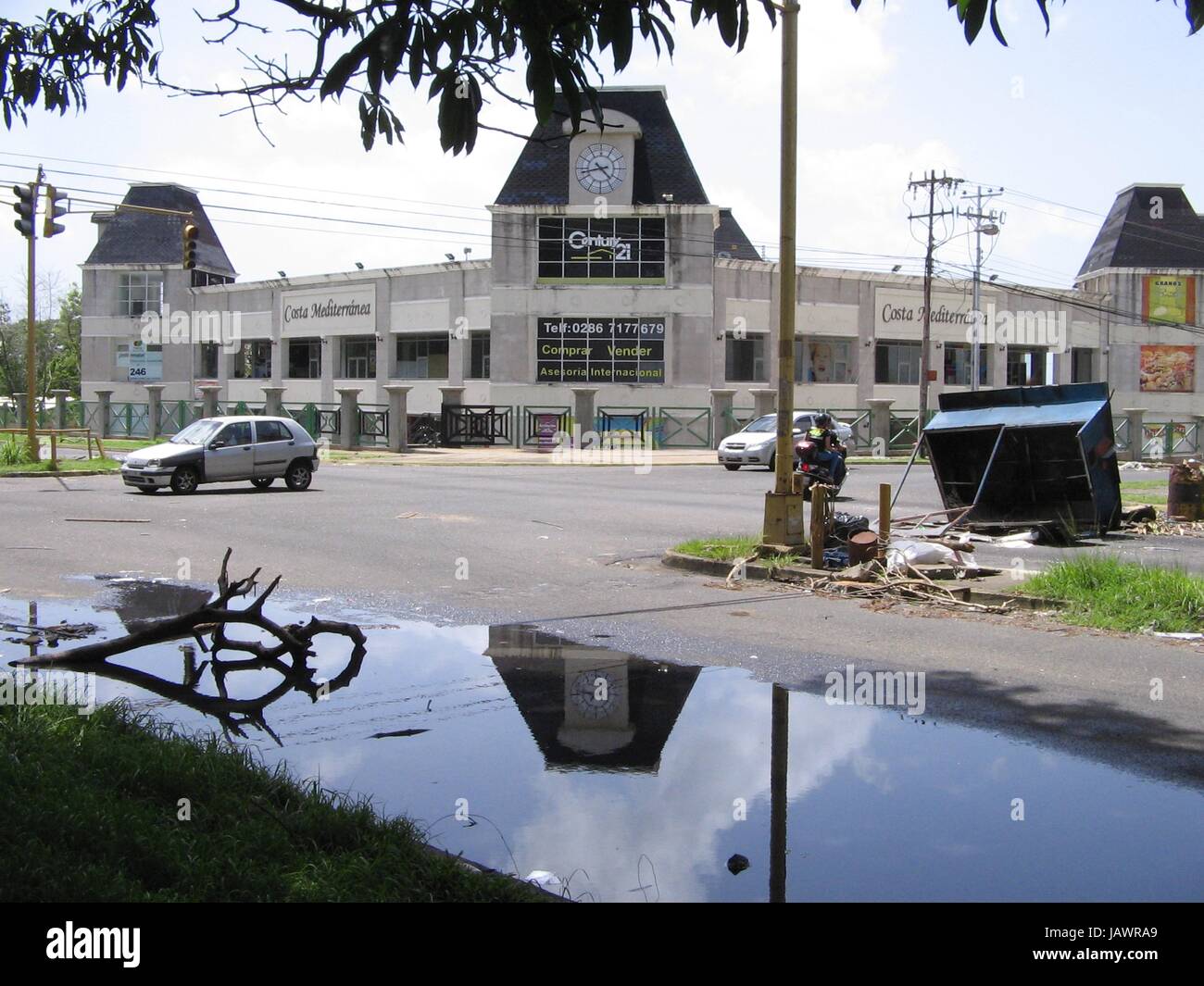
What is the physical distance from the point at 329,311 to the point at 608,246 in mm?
16094

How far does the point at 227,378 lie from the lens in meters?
62.0

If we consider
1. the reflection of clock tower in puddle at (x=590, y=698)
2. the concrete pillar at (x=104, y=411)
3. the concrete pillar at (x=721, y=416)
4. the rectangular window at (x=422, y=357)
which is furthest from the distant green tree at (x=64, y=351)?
the reflection of clock tower in puddle at (x=590, y=698)

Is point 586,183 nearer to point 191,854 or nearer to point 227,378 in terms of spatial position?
point 227,378

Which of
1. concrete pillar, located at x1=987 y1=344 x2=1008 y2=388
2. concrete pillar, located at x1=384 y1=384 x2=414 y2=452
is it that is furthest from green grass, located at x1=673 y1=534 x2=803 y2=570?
concrete pillar, located at x1=987 y1=344 x2=1008 y2=388

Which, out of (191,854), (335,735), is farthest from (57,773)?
(335,735)

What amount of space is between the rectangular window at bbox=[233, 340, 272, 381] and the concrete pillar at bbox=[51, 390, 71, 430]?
30.9 feet

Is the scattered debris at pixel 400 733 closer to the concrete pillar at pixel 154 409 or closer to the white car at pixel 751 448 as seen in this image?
the white car at pixel 751 448

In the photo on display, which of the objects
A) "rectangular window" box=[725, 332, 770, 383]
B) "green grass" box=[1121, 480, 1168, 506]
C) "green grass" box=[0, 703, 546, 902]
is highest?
"rectangular window" box=[725, 332, 770, 383]

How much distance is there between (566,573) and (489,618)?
282 centimetres

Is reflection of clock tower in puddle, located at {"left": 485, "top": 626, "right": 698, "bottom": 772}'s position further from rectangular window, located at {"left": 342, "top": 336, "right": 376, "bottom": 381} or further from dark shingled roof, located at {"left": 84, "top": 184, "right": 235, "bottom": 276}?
dark shingled roof, located at {"left": 84, "top": 184, "right": 235, "bottom": 276}

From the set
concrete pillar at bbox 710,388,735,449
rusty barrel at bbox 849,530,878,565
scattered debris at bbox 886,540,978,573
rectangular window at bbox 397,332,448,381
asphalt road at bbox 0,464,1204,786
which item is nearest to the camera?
asphalt road at bbox 0,464,1204,786

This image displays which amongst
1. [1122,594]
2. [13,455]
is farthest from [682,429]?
[1122,594]

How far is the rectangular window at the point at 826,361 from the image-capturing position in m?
54.2

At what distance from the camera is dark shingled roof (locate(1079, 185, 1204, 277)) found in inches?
2416
